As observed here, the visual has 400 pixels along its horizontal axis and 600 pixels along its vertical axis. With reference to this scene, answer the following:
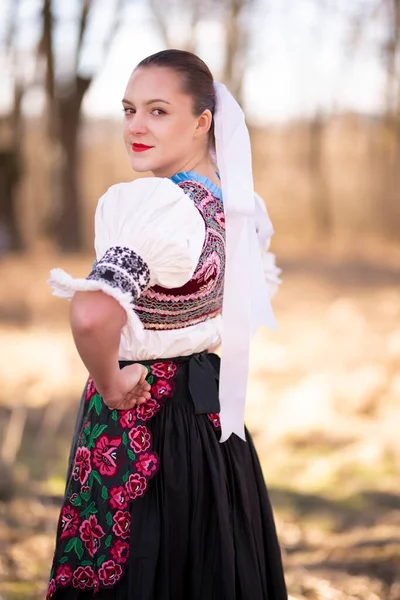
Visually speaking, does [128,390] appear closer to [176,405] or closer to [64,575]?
[176,405]

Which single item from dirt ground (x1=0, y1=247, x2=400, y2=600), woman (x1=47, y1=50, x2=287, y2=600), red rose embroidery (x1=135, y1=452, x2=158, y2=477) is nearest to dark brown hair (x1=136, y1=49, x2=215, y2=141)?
woman (x1=47, y1=50, x2=287, y2=600)

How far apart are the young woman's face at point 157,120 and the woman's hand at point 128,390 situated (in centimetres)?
42

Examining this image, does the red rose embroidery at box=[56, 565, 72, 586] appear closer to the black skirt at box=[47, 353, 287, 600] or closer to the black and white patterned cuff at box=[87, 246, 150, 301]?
the black skirt at box=[47, 353, 287, 600]

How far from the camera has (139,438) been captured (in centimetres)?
152

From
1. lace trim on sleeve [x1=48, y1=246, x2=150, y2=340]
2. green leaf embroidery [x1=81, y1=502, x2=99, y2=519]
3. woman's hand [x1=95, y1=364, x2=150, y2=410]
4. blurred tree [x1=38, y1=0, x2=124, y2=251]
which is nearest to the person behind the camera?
lace trim on sleeve [x1=48, y1=246, x2=150, y2=340]

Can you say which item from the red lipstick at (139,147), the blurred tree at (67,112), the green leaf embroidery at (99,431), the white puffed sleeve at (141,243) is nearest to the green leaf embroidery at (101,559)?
the green leaf embroidery at (99,431)

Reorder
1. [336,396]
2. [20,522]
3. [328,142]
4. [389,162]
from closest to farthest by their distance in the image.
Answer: [20,522] < [336,396] < [389,162] < [328,142]

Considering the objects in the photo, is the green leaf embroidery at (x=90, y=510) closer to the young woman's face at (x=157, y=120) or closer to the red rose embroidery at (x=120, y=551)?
the red rose embroidery at (x=120, y=551)

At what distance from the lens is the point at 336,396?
15.5ft

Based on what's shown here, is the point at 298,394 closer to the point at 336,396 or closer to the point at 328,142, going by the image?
the point at 336,396

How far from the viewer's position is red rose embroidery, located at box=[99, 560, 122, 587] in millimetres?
1485

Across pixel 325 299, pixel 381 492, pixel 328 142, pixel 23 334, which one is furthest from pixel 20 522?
pixel 328 142

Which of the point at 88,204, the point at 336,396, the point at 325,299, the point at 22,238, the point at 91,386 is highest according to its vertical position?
the point at 88,204

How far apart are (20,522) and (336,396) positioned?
2.22 m
